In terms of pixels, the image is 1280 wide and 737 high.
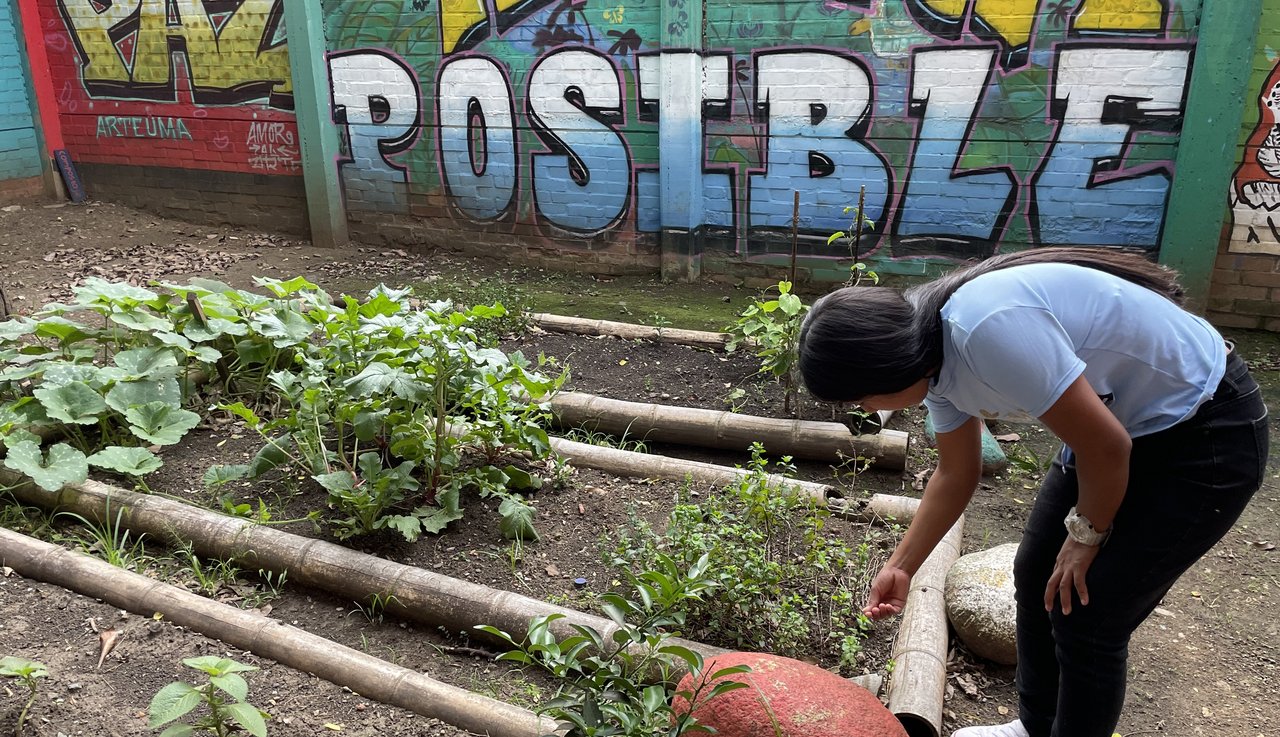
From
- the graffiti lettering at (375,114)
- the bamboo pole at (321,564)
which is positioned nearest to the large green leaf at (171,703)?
the bamboo pole at (321,564)

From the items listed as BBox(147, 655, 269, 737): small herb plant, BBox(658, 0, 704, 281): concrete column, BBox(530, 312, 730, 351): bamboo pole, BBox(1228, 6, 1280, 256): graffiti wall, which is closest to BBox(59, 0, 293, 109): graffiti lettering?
BBox(658, 0, 704, 281): concrete column

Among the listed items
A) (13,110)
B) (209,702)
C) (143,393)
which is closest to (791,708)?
(209,702)

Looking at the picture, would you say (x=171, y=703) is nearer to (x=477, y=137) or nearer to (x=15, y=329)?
(x=15, y=329)

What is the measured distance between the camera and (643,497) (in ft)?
12.6

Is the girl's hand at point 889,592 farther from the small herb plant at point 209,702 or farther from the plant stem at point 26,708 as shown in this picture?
the plant stem at point 26,708

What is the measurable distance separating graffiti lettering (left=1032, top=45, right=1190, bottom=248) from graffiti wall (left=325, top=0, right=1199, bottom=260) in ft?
0.04

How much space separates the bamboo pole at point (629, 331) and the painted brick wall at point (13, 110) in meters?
7.32

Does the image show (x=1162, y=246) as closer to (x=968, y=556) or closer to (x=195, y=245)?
(x=968, y=556)

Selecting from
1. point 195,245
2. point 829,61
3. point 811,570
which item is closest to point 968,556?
point 811,570

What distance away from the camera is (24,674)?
2.37 metres

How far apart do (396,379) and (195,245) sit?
681cm

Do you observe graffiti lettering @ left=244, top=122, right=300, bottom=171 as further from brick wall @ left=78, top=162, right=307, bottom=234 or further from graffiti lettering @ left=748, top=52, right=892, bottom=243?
graffiti lettering @ left=748, top=52, right=892, bottom=243

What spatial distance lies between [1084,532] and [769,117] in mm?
5652

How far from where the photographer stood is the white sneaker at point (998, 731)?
238 centimetres
